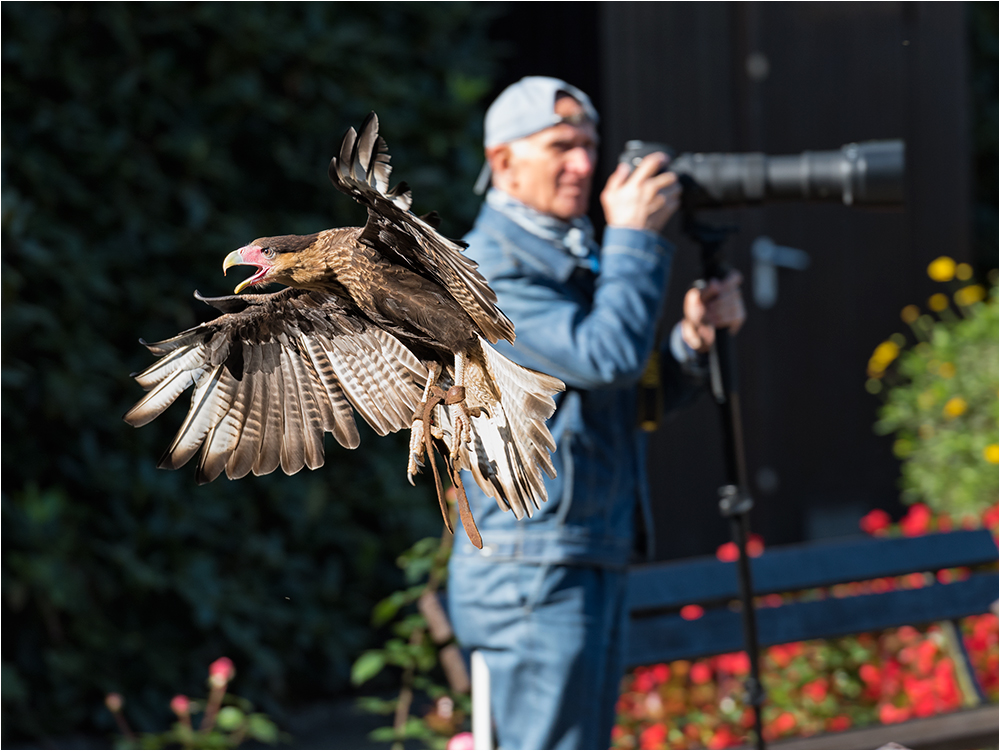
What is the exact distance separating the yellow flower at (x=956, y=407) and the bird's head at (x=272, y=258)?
4086 mm

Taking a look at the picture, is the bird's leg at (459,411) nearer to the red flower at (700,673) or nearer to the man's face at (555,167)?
the man's face at (555,167)

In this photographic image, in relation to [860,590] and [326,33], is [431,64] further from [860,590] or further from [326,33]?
[860,590]

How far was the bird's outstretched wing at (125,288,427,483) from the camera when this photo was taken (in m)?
0.77

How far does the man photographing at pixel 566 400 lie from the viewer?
159 centimetres

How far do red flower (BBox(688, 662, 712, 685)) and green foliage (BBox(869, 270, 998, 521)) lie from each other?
138 centimetres

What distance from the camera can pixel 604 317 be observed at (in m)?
1.60

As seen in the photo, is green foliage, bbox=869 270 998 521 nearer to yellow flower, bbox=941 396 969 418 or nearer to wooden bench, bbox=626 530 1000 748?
yellow flower, bbox=941 396 969 418

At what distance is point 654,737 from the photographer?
289 cm

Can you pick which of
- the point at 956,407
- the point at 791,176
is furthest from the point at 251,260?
the point at 956,407

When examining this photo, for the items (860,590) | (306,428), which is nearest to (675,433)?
(860,590)

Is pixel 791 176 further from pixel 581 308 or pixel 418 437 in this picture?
pixel 418 437

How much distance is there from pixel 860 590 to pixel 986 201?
3855mm

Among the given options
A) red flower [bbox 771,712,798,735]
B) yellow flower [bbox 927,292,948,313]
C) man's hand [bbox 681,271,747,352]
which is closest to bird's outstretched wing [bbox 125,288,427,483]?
man's hand [bbox 681,271,747,352]

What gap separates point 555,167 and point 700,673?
2105 millimetres
